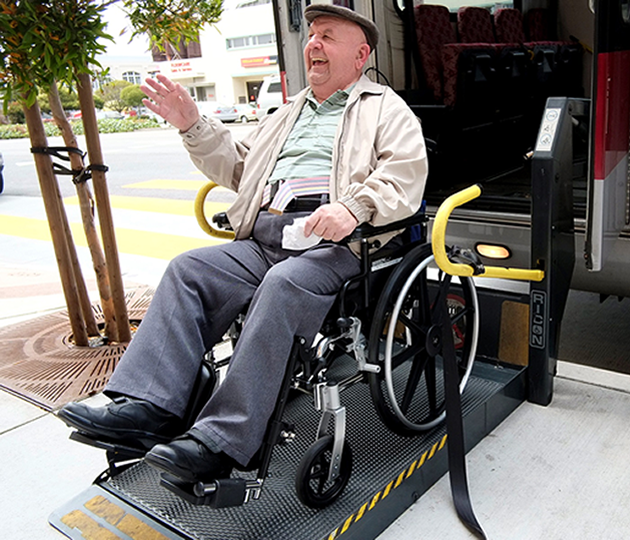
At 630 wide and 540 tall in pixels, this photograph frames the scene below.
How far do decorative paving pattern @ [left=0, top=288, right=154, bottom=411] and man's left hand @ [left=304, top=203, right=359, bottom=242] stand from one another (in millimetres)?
1596

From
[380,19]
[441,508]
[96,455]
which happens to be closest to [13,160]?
[380,19]

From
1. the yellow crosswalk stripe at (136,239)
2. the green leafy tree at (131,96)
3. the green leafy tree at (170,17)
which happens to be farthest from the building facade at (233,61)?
the green leafy tree at (170,17)

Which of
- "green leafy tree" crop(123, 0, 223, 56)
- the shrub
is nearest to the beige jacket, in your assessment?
"green leafy tree" crop(123, 0, 223, 56)

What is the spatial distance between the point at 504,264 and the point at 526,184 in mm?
1157

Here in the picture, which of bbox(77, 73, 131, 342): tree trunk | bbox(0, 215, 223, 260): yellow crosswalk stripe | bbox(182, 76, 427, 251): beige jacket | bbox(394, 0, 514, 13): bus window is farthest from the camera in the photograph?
bbox(0, 215, 223, 260): yellow crosswalk stripe

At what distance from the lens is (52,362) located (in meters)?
3.41

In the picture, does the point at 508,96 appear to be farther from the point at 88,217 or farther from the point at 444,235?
the point at 444,235

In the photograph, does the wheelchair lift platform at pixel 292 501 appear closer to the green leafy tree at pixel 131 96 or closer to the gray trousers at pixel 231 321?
the gray trousers at pixel 231 321

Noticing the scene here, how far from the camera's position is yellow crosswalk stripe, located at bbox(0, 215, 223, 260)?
5992 mm

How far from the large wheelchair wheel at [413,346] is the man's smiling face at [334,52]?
0.71 meters

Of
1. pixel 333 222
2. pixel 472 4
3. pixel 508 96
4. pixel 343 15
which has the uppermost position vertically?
pixel 472 4

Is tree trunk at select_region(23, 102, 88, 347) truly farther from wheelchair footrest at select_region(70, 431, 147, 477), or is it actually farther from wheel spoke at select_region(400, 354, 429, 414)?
wheel spoke at select_region(400, 354, 429, 414)

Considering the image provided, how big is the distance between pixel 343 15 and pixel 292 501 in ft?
5.39

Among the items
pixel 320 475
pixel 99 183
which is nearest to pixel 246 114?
pixel 99 183
